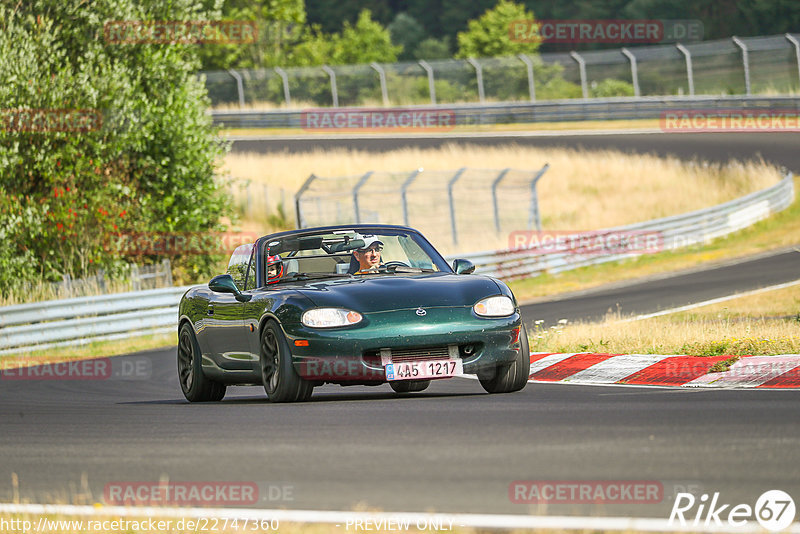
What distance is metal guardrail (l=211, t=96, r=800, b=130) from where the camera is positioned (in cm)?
4781

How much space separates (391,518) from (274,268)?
5.67m

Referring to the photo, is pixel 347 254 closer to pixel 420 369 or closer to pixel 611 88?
pixel 420 369

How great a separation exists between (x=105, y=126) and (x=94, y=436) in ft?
58.7

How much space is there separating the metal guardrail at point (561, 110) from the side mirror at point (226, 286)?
39.3 meters

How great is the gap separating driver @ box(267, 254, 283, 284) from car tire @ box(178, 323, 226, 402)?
1.17 m

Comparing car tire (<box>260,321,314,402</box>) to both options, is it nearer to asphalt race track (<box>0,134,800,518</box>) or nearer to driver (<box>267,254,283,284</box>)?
asphalt race track (<box>0,134,800,518</box>)

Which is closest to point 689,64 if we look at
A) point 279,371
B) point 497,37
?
point 497,37

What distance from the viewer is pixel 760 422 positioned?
718cm

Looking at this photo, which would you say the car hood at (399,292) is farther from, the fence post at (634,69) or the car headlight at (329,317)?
the fence post at (634,69)

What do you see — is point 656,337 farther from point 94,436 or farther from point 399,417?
point 94,436

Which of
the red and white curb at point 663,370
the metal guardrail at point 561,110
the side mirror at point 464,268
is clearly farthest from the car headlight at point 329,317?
the metal guardrail at point 561,110

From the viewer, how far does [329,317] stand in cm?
927

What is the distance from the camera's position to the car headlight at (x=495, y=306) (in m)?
9.41

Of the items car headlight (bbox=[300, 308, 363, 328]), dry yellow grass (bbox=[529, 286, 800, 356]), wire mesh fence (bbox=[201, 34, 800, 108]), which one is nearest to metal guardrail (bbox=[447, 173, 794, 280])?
dry yellow grass (bbox=[529, 286, 800, 356])
